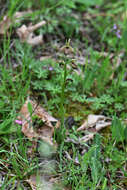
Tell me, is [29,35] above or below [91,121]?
above

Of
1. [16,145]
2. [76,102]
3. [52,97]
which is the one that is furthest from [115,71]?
[16,145]

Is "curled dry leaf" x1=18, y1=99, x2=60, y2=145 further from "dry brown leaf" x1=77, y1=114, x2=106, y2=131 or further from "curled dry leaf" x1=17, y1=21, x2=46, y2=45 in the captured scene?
"curled dry leaf" x1=17, y1=21, x2=46, y2=45

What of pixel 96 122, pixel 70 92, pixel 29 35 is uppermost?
pixel 29 35

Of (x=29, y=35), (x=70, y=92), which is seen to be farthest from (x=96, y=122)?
(x=29, y=35)

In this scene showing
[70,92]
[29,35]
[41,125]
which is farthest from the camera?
[29,35]

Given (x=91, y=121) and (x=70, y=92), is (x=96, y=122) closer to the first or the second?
(x=91, y=121)

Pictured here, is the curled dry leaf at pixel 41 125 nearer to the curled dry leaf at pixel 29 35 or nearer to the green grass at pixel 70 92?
the green grass at pixel 70 92

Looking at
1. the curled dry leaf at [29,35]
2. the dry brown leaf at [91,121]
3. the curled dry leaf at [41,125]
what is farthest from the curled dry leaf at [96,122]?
the curled dry leaf at [29,35]
